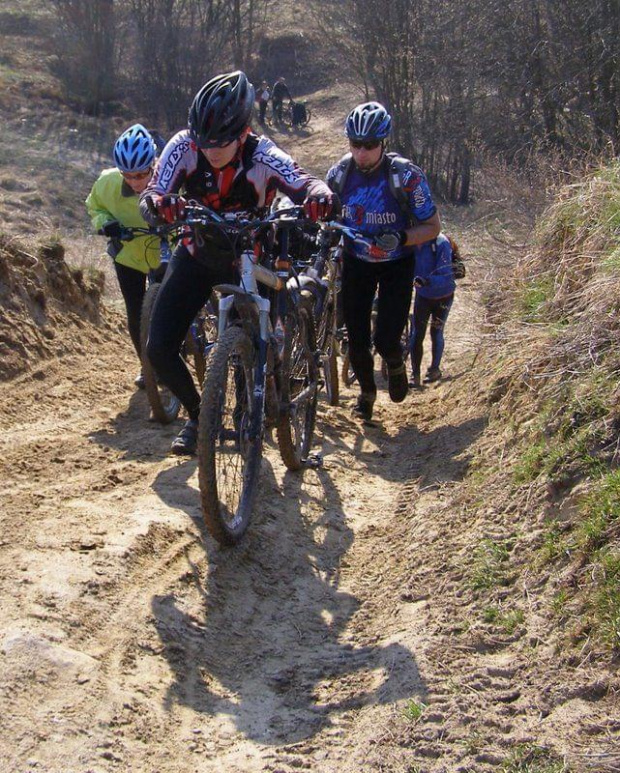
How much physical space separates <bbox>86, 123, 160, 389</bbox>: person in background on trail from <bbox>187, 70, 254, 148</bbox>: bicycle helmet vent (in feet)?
5.20

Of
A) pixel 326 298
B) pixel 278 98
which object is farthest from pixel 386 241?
pixel 278 98

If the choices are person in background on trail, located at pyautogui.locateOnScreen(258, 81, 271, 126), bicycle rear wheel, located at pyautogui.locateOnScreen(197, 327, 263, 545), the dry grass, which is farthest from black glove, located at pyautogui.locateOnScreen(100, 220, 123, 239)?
person in background on trail, located at pyautogui.locateOnScreen(258, 81, 271, 126)

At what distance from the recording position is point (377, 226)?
6.75m

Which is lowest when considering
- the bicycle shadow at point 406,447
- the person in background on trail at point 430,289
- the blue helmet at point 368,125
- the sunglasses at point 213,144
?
the bicycle shadow at point 406,447

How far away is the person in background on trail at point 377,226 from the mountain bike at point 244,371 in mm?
1008

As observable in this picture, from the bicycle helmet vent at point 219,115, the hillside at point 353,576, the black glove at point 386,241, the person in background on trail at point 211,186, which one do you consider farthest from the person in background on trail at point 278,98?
the bicycle helmet vent at point 219,115

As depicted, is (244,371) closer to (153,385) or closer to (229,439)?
(229,439)

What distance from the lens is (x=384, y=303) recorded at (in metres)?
6.97

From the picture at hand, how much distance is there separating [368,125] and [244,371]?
7.67 feet

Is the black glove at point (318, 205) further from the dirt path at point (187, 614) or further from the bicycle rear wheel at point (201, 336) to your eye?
the bicycle rear wheel at point (201, 336)

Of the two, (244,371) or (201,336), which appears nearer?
(244,371)

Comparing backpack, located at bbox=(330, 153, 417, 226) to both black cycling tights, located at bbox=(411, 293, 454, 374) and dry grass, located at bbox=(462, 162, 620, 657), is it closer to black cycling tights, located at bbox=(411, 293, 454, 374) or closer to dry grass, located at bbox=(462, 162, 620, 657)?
dry grass, located at bbox=(462, 162, 620, 657)

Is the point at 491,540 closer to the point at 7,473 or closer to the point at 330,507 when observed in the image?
the point at 330,507

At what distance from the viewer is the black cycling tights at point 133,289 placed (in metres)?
7.22
